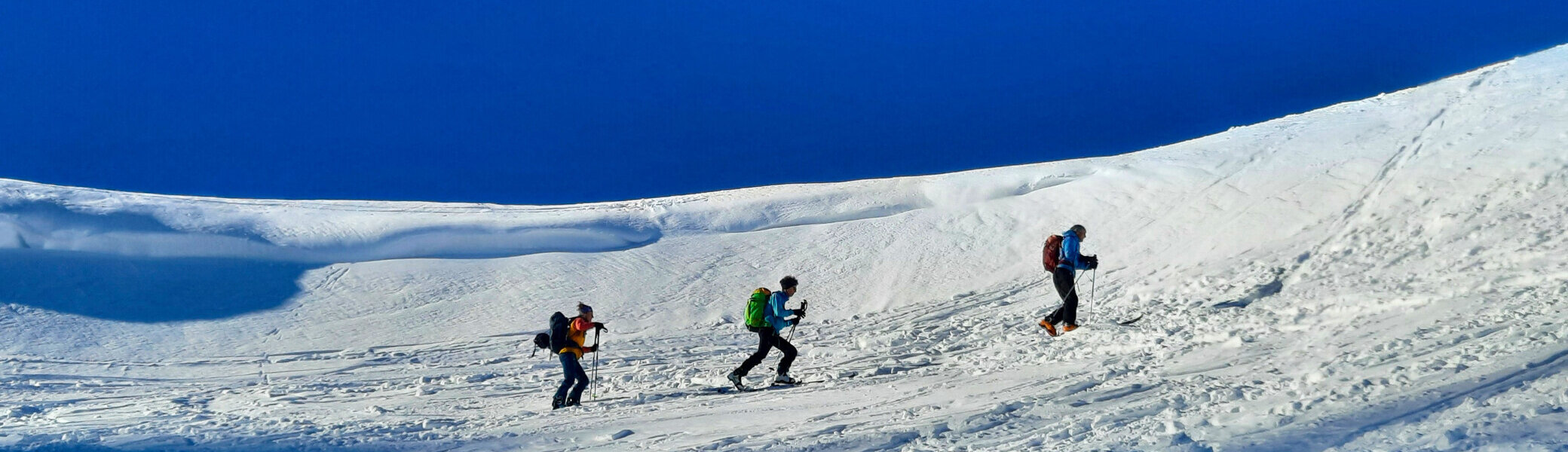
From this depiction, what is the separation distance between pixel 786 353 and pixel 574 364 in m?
2.13

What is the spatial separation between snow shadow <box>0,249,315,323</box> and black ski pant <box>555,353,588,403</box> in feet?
28.7

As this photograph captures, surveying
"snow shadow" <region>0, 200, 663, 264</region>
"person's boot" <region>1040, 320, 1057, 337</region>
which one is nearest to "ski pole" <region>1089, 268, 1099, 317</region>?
"person's boot" <region>1040, 320, 1057, 337</region>

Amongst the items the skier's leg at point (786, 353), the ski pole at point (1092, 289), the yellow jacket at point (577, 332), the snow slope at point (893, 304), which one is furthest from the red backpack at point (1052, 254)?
the yellow jacket at point (577, 332)

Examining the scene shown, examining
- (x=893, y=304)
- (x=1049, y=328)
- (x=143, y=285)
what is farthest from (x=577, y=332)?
(x=143, y=285)

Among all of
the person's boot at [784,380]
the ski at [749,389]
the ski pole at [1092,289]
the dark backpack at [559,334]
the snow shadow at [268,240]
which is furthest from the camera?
the snow shadow at [268,240]

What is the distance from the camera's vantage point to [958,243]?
60.7 feet

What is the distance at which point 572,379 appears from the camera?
1039 centimetres

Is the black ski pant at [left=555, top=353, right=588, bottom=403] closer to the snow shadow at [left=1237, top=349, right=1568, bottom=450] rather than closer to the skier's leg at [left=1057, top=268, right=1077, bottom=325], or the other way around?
the skier's leg at [left=1057, top=268, right=1077, bottom=325]

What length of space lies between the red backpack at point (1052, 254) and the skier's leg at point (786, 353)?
3.22 meters

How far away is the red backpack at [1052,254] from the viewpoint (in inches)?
478

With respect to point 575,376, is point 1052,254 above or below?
above

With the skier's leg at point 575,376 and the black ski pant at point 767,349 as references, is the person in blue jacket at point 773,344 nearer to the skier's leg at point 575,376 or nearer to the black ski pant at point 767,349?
the black ski pant at point 767,349

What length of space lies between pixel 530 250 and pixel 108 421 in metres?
10.1

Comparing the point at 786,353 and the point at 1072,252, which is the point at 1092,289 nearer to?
the point at 1072,252
